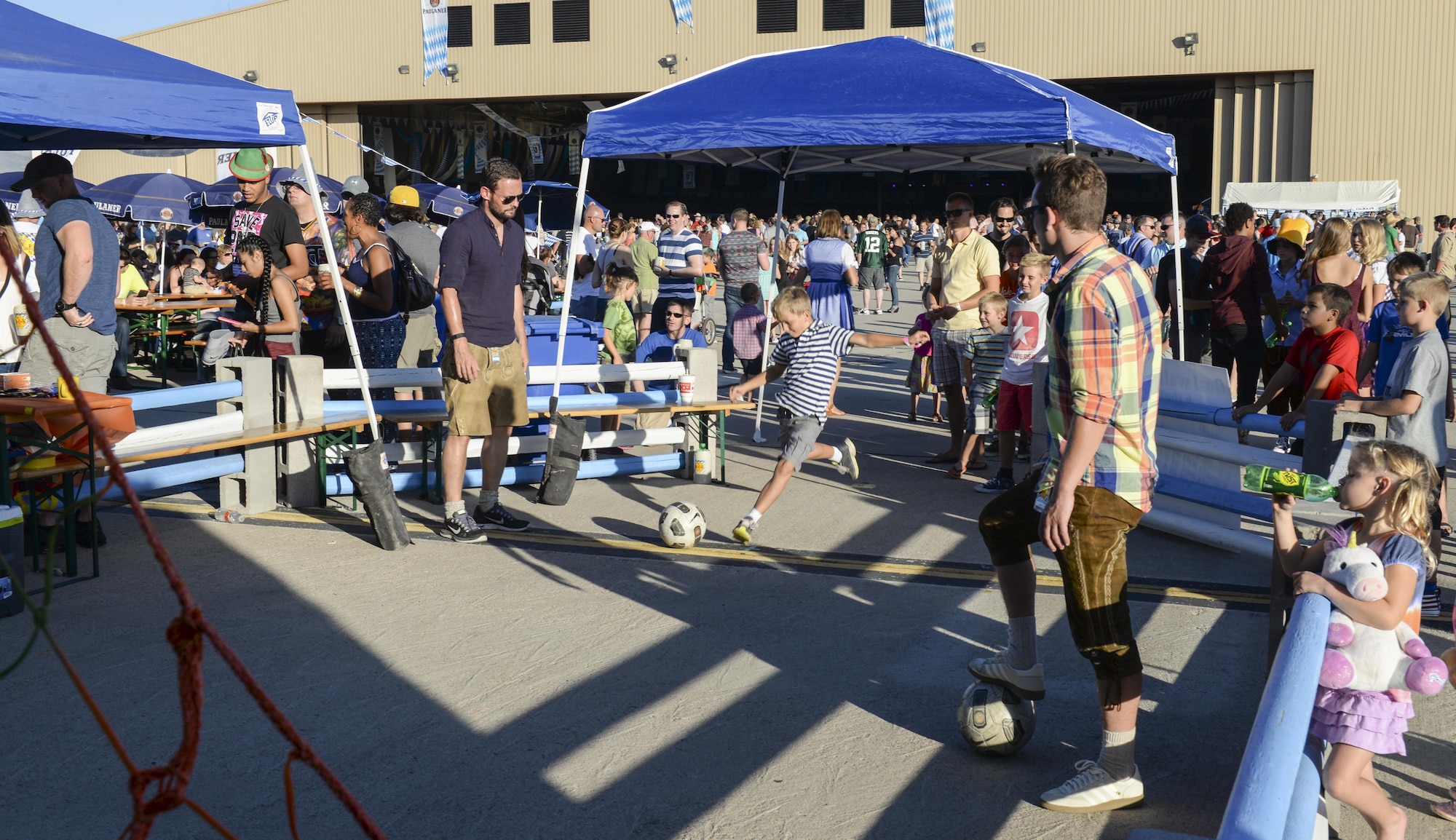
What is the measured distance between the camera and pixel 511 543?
686cm

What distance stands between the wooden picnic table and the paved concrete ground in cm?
715

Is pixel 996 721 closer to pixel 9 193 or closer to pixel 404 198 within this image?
pixel 404 198

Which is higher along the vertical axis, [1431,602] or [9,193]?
[9,193]

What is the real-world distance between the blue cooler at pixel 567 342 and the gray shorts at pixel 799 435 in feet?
7.80

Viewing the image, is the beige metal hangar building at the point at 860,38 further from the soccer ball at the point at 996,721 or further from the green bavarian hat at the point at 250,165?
the soccer ball at the point at 996,721

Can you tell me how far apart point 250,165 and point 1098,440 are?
21.8ft

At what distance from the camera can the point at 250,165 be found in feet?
27.3

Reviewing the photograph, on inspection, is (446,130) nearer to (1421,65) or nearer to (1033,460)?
(1421,65)

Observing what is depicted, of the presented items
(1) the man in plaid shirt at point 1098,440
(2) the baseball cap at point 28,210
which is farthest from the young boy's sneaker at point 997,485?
(2) the baseball cap at point 28,210

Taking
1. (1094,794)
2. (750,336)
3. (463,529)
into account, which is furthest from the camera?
(750,336)

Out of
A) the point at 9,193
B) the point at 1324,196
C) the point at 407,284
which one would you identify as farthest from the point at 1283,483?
the point at 1324,196

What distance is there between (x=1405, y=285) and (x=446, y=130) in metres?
41.4

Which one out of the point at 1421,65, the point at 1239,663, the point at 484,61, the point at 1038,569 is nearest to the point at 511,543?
the point at 1038,569

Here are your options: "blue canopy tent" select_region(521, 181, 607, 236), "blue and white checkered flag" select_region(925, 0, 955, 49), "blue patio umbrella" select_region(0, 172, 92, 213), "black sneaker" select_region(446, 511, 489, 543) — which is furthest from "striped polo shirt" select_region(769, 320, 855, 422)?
"blue and white checkered flag" select_region(925, 0, 955, 49)
